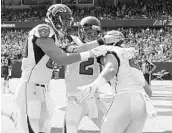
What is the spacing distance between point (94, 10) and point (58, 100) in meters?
26.8

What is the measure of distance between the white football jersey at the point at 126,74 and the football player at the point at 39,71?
18 centimetres

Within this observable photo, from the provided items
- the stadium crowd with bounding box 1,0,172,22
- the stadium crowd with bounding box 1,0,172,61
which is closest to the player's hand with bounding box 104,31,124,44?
the stadium crowd with bounding box 1,0,172,61

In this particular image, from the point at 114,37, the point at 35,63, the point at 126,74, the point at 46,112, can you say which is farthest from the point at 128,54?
the point at 46,112

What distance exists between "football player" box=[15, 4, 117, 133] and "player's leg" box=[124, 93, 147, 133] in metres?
0.56

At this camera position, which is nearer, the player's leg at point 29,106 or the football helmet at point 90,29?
the player's leg at point 29,106

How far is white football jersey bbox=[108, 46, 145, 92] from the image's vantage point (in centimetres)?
397

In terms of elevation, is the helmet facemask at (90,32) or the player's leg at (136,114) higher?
the helmet facemask at (90,32)

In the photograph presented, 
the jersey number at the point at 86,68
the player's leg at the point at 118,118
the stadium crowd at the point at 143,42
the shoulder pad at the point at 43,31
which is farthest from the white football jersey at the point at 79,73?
the stadium crowd at the point at 143,42

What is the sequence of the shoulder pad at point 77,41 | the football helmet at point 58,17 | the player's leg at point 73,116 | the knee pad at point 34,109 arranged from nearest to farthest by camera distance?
the knee pad at point 34,109
the football helmet at point 58,17
the player's leg at point 73,116
the shoulder pad at point 77,41

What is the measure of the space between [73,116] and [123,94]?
1.01 meters

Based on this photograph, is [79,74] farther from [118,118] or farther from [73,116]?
[118,118]

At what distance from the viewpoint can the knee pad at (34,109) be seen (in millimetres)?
4184

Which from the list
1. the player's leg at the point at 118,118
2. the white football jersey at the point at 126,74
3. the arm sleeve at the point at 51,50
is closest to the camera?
the player's leg at the point at 118,118

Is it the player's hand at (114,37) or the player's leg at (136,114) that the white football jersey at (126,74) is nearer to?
the player's leg at (136,114)
